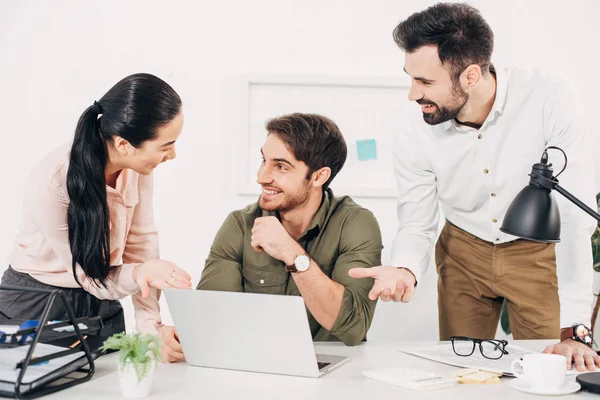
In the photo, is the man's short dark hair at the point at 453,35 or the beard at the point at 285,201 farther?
the beard at the point at 285,201

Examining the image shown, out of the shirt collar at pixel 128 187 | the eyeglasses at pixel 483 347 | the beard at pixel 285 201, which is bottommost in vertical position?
the eyeglasses at pixel 483 347

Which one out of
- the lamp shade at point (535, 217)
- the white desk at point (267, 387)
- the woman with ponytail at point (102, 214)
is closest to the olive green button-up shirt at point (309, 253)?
the woman with ponytail at point (102, 214)

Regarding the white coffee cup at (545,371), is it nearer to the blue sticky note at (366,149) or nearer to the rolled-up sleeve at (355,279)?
the rolled-up sleeve at (355,279)

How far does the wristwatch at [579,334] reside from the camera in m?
1.64

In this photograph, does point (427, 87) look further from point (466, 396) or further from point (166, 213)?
point (166, 213)

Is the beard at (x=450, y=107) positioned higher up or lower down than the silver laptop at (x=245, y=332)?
higher up

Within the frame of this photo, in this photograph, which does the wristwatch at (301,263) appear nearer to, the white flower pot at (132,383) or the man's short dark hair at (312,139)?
the man's short dark hair at (312,139)

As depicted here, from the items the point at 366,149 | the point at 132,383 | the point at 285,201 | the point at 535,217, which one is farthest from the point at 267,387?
the point at 366,149

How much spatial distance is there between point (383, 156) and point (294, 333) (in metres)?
1.95

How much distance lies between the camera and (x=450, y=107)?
2.02 metres

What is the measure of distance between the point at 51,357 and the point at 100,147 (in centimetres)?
68

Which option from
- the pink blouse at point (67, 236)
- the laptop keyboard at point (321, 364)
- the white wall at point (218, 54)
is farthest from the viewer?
the white wall at point (218, 54)

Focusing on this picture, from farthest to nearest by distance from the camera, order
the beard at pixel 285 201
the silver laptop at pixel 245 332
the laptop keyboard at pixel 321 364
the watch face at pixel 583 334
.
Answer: the beard at pixel 285 201 < the watch face at pixel 583 334 < the laptop keyboard at pixel 321 364 < the silver laptop at pixel 245 332

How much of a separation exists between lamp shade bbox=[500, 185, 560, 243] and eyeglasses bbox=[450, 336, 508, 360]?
33 centimetres
